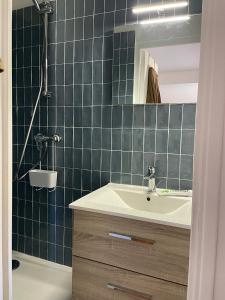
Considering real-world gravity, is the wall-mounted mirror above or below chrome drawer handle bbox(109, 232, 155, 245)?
above

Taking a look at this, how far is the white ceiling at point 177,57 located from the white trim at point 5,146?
1.06m

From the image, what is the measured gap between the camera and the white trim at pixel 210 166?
46 cm

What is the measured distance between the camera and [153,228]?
1.18m

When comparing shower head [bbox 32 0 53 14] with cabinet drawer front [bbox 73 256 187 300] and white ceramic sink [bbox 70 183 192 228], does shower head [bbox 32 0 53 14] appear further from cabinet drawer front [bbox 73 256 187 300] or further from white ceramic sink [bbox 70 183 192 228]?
cabinet drawer front [bbox 73 256 187 300]

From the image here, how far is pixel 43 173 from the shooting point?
1878 millimetres

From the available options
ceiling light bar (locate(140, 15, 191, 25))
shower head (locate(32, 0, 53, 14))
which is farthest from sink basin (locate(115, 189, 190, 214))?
shower head (locate(32, 0, 53, 14))

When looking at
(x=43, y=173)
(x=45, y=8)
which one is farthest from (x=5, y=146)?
(x=45, y=8)

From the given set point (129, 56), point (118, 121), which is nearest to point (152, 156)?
point (118, 121)

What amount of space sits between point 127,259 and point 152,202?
15.6 inches

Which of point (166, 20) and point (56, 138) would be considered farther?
point (56, 138)

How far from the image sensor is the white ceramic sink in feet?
3.90

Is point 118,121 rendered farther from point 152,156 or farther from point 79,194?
point 79,194

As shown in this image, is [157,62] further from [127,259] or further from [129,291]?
[129,291]

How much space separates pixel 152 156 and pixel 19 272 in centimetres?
142
